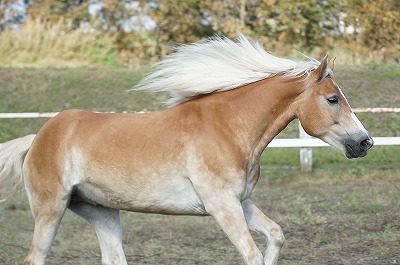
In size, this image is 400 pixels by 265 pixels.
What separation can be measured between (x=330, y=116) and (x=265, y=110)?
0.46 meters

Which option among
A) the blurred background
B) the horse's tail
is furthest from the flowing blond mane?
the blurred background

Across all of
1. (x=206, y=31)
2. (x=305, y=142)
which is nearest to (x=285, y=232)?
(x=305, y=142)

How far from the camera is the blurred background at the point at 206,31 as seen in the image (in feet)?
58.9

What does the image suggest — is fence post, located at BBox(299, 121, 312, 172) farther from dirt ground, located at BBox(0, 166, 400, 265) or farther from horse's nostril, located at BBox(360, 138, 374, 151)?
horse's nostril, located at BBox(360, 138, 374, 151)

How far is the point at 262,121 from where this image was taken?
19.5 ft

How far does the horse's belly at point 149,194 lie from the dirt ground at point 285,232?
1.38 metres

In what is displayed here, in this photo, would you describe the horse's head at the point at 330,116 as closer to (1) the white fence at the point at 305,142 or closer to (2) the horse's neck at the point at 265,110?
(2) the horse's neck at the point at 265,110

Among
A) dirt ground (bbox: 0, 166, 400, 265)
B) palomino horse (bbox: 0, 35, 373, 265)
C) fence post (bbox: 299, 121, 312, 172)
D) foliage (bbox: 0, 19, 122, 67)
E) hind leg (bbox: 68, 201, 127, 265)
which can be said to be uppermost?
palomino horse (bbox: 0, 35, 373, 265)

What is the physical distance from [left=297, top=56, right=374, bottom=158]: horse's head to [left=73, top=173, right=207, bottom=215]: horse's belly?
955 millimetres

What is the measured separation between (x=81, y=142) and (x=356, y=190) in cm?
618

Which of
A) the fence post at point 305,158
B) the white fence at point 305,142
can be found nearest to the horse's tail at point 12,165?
the white fence at point 305,142

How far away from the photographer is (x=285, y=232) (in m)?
8.67

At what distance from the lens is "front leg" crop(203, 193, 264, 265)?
5.57m

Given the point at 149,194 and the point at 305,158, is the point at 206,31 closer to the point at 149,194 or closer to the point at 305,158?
the point at 305,158
